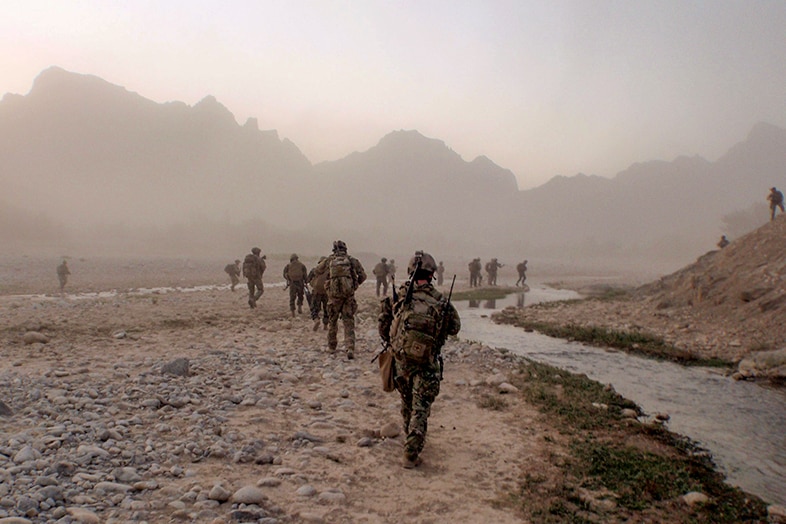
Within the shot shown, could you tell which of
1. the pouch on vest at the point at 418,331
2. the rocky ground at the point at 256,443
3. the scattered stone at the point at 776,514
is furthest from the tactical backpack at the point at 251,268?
the scattered stone at the point at 776,514

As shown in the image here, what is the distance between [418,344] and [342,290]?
16.8 feet

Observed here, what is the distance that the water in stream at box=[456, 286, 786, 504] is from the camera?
21.4 feet

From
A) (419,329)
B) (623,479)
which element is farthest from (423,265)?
(623,479)

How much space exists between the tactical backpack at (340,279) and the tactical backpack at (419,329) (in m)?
4.80

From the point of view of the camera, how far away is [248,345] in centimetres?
1141

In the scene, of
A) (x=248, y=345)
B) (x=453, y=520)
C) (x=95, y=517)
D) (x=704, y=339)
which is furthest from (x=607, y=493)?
(x=704, y=339)

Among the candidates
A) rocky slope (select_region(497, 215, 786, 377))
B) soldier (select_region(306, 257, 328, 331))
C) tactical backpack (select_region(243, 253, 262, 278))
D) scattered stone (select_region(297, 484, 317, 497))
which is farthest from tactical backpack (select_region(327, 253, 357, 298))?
rocky slope (select_region(497, 215, 786, 377))

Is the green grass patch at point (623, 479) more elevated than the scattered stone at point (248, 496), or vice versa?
the scattered stone at point (248, 496)

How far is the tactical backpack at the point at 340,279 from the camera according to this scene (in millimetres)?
10555

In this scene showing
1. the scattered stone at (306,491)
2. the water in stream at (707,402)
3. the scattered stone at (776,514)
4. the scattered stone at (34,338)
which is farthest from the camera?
the scattered stone at (34,338)

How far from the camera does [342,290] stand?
415 inches

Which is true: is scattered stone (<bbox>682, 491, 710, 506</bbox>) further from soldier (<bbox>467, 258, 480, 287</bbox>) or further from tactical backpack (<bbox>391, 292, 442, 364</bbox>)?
soldier (<bbox>467, 258, 480, 287</bbox>)

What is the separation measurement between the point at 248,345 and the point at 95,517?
7741mm

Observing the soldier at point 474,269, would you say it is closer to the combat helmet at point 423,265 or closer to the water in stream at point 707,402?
the water in stream at point 707,402
